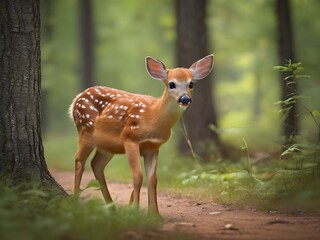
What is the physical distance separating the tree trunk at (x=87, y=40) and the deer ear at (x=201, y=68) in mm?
15000

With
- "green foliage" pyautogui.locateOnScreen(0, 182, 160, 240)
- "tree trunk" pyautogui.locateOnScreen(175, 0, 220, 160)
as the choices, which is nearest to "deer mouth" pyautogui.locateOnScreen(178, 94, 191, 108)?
"green foliage" pyautogui.locateOnScreen(0, 182, 160, 240)

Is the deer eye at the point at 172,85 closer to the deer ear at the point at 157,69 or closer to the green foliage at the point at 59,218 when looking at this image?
the deer ear at the point at 157,69

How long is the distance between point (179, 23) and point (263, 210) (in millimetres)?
6210

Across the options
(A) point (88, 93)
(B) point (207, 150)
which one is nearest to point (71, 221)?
(A) point (88, 93)

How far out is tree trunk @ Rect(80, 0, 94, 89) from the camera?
72.3 ft

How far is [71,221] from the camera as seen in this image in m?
5.08

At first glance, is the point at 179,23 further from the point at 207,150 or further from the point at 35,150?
the point at 35,150

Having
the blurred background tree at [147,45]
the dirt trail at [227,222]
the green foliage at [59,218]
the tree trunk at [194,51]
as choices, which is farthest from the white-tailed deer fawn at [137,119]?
the blurred background tree at [147,45]

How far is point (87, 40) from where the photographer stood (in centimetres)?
A: 2222

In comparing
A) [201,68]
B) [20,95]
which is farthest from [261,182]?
[20,95]

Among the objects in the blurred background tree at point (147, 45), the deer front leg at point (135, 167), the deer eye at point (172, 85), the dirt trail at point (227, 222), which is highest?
the blurred background tree at point (147, 45)

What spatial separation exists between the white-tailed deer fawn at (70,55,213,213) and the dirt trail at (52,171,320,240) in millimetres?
623

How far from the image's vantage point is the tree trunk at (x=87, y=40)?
22031mm

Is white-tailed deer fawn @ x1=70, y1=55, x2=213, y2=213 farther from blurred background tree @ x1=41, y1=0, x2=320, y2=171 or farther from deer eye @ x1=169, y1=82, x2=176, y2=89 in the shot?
blurred background tree @ x1=41, y1=0, x2=320, y2=171
